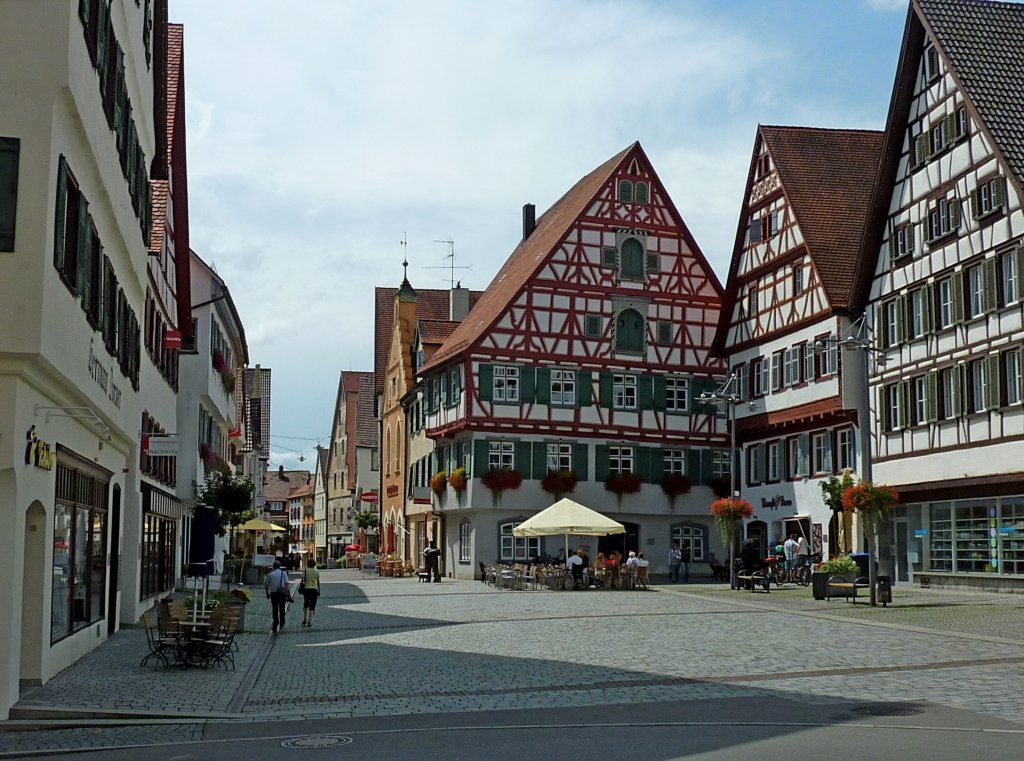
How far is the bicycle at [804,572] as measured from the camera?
133 feet

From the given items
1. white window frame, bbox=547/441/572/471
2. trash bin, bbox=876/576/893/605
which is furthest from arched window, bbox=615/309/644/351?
trash bin, bbox=876/576/893/605

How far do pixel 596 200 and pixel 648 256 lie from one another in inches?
121

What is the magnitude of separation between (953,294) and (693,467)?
17.5 metres

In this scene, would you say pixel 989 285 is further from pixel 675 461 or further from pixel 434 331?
Result: pixel 434 331

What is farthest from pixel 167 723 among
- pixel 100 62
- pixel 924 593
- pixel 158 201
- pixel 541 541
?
pixel 541 541

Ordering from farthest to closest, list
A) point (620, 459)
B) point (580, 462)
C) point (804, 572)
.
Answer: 1. point (620, 459)
2. point (580, 462)
3. point (804, 572)

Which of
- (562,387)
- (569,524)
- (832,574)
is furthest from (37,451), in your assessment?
(562,387)

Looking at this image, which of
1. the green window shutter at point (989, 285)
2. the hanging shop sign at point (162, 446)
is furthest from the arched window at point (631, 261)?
the hanging shop sign at point (162, 446)

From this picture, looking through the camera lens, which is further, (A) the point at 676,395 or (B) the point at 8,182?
(A) the point at 676,395

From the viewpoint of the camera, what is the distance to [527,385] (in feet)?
163

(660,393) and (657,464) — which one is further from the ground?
(660,393)

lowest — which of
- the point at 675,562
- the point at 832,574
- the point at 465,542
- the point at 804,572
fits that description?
the point at 804,572

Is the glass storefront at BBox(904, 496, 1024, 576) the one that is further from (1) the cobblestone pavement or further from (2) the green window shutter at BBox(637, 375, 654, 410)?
(2) the green window shutter at BBox(637, 375, 654, 410)

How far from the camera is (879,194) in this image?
3956cm
